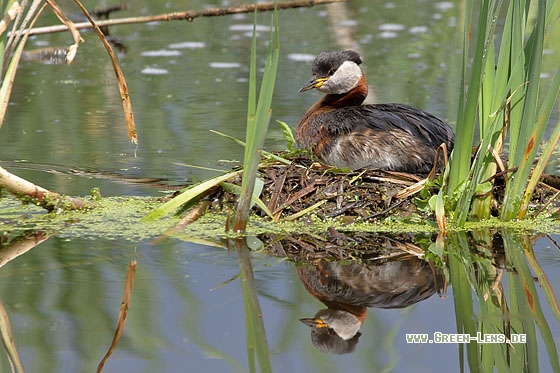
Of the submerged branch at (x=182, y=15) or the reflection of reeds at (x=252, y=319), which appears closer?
the reflection of reeds at (x=252, y=319)

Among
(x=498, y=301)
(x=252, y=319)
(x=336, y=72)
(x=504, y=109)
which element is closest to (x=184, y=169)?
(x=336, y=72)

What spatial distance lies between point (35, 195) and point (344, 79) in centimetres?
220

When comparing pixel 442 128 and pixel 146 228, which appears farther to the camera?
pixel 442 128

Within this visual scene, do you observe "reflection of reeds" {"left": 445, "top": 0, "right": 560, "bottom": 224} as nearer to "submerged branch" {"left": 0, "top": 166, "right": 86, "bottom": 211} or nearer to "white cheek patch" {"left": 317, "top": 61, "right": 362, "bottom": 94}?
"white cheek patch" {"left": 317, "top": 61, "right": 362, "bottom": 94}

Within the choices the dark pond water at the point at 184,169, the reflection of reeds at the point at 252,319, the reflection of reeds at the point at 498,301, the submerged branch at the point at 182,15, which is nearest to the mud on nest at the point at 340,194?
the reflection of reeds at the point at 498,301

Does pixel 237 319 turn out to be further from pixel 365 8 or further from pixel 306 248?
pixel 365 8

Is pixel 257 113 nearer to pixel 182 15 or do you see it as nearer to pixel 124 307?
pixel 124 307

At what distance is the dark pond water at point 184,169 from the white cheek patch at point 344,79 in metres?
0.74

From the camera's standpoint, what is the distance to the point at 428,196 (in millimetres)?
4785

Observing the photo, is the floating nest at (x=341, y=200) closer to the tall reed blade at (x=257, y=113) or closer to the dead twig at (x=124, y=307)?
the tall reed blade at (x=257, y=113)

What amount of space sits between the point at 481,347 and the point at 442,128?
235 centimetres

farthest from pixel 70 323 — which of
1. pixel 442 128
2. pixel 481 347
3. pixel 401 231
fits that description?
pixel 442 128

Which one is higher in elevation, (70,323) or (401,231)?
(70,323)

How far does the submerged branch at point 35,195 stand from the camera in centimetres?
457
